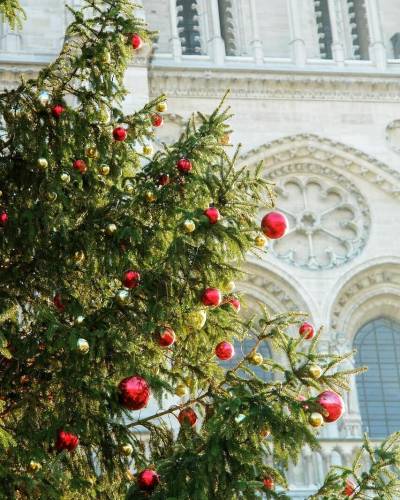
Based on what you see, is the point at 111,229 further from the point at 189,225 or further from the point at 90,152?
the point at 90,152

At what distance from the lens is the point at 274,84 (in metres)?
15.2

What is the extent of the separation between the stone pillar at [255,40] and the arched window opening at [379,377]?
4384 millimetres

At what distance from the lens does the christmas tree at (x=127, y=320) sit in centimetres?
582

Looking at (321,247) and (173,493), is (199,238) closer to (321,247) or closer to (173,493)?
(173,493)

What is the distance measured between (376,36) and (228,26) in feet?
7.77

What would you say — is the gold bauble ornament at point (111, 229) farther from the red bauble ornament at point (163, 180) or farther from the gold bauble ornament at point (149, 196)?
the red bauble ornament at point (163, 180)

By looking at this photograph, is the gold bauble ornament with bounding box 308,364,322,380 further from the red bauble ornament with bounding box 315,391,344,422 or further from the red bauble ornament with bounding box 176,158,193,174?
the red bauble ornament with bounding box 176,158,193,174

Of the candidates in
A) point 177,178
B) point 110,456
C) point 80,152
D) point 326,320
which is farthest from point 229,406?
point 326,320

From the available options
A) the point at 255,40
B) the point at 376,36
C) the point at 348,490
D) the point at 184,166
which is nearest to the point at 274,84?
the point at 255,40

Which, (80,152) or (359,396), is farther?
(359,396)

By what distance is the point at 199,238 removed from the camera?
635 centimetres

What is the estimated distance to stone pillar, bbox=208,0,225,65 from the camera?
50.5ft

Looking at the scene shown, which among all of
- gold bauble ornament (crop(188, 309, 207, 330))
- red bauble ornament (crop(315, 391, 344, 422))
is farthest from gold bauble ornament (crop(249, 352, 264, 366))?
red bauble ornament (crop(315, 391, 344, 422))

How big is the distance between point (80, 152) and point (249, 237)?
149cm
